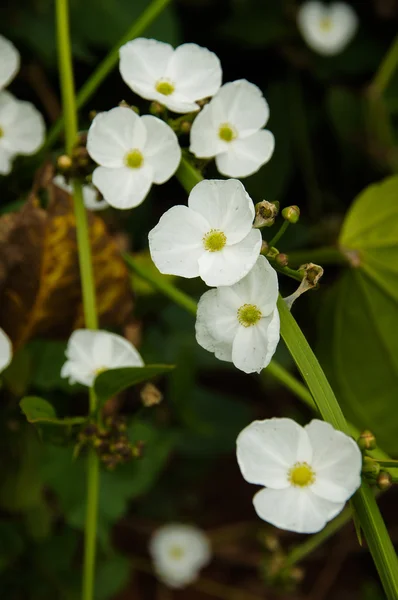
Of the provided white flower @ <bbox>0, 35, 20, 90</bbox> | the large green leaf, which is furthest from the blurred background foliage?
white flower @ <bbox>0, 35, 20, 90</bbox>

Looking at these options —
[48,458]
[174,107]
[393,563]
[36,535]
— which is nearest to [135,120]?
[174,107]

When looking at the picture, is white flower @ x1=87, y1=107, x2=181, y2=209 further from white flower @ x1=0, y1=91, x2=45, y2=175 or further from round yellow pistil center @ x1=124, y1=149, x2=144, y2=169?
white flower @ x1=0, y1=91, x2=45, y2=175

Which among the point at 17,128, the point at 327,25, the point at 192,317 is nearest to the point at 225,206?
the point at 17,128

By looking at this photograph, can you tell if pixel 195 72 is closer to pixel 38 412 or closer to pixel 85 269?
pixel 85 269

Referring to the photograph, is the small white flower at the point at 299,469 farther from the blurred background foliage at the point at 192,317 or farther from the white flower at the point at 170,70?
the white flower at the point at 170,70

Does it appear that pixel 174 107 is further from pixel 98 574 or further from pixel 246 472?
pixel 98 574

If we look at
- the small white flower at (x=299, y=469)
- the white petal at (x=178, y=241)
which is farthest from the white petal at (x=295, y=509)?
the white petal at (x=178, y=241)

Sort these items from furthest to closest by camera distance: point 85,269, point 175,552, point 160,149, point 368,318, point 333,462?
point 175,552
point 368,318
point 85,269
point 160,149
point 333,462
